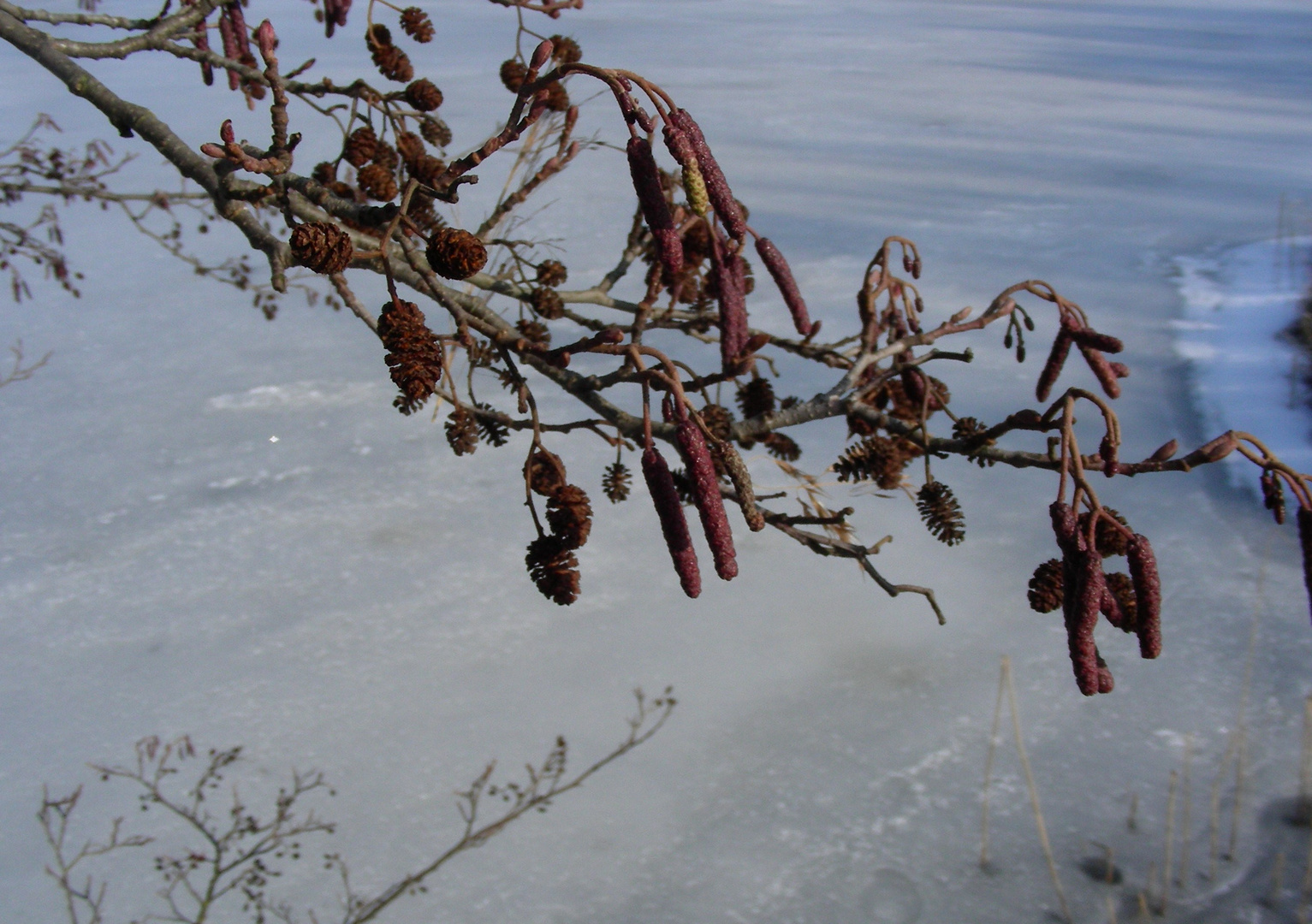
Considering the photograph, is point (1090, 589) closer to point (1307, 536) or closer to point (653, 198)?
point (1307, 536)

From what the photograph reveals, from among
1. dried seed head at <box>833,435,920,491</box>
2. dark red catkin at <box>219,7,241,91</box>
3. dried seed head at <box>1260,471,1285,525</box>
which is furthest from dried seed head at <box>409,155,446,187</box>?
dried seed head at <box>1260,471,1285,525</box>

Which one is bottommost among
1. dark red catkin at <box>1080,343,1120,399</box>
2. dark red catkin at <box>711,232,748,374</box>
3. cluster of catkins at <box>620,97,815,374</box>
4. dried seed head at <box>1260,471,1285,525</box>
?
dried seed head at <box>1260,471,1285,525</box>

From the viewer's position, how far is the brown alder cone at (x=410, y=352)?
1.66 ft

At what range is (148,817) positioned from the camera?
1987 millimetres

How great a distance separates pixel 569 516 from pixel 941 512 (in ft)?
0.75

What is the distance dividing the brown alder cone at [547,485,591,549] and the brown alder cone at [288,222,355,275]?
178mm

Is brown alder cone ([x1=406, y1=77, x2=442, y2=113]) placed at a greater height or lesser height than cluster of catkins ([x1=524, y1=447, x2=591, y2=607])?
greater

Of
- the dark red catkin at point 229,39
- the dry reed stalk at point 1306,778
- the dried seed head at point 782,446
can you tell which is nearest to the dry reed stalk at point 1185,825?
the dry reed stalk at point 1306,778

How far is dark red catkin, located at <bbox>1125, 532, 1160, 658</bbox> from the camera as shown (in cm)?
47

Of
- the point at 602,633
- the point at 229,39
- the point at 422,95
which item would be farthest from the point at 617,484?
the point at 602,633

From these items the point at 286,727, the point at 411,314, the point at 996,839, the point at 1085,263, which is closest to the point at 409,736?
the point at 286,727

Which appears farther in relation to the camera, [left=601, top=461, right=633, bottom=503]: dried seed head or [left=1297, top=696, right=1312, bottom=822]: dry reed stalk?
[left=1297, top=696, right=1312, bottom=822]: dry reed stalk

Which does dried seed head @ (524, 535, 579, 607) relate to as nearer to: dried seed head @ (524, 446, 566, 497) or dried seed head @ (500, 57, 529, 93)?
dried seed head @ (524, 446, 566, 497)

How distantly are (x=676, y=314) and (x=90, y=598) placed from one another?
2.12 metres
